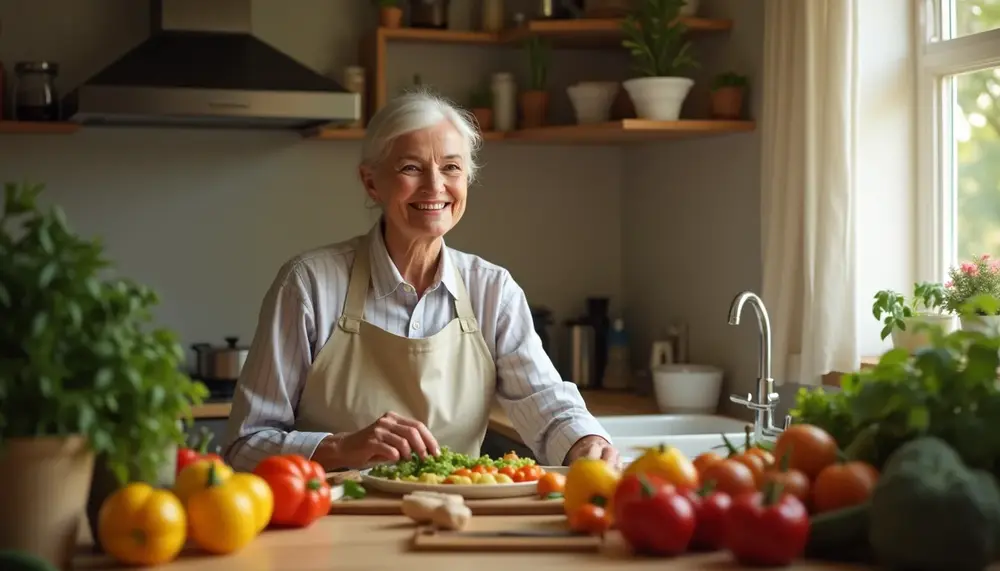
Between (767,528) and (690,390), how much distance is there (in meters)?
2.42

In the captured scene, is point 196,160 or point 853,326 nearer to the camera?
point 853,326

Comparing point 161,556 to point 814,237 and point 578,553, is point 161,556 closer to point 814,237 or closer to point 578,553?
point 578,553

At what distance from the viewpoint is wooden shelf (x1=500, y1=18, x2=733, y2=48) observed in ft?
12.7

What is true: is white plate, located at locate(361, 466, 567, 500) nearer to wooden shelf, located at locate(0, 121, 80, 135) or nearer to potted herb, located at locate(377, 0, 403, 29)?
wooden shelf, located at locate(0, 121, 80, 135)

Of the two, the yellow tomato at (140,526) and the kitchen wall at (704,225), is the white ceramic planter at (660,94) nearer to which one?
the kitchen wall at (704,225)

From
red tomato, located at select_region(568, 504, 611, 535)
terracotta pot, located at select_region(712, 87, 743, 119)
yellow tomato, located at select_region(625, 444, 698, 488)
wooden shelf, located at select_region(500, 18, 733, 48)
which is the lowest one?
red tomato, located at select_region(568, 504, 611, 535)

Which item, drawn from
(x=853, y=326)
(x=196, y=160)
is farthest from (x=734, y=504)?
(x=196, y=160)

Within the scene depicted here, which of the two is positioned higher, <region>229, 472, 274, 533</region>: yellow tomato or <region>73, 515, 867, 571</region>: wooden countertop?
<region>229, 472, 274, 533</region>: yellow tomato

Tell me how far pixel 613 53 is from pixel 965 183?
1509 millimetres

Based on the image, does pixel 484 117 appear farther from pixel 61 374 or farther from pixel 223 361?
pixel 61 374

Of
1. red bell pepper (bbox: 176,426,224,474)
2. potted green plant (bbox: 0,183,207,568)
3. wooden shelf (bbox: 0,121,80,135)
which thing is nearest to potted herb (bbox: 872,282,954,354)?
red bell pepper (bbox: 176,426,224,474)

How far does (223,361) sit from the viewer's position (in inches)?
155

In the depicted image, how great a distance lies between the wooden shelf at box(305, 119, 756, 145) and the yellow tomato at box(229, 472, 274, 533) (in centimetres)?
231

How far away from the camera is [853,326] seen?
127 inches
